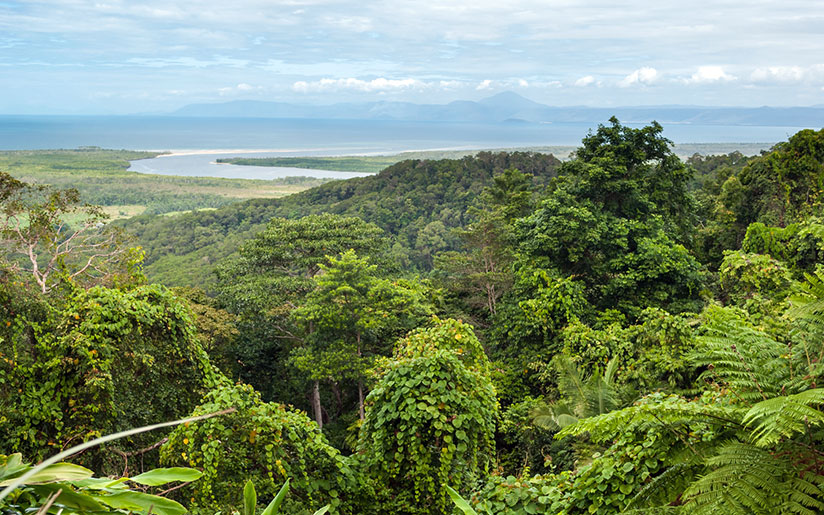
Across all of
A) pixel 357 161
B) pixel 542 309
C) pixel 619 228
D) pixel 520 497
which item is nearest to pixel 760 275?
pixel 619 228

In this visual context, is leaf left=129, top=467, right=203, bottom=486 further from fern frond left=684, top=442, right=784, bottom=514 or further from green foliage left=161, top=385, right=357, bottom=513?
green foliage left=161, top=385, right=357, bottom=513

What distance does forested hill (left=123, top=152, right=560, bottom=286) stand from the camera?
37781 mm

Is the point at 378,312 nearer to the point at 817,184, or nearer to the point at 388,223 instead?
the point at 817,184

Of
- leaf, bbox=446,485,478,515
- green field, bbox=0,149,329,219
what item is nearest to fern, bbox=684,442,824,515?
leaf, bbox=446,485,478,515

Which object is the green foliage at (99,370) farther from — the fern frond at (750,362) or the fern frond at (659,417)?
the fern frond at (750,362)

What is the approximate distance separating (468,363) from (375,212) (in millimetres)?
35775

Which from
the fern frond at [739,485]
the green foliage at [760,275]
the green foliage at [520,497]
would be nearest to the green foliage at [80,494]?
the fern frond at [739,485]

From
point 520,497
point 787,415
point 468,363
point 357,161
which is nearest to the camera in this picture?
point 787,415

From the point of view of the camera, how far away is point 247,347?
13953 millimetres

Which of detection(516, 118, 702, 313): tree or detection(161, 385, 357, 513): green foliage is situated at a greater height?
detection(516, 118, 702, 313): tree

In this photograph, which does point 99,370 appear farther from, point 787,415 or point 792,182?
point 792,182

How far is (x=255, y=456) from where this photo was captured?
4898 mm

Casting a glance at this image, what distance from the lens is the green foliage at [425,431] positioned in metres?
4.99

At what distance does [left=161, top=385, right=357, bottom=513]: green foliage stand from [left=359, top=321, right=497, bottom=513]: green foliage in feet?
1.33
